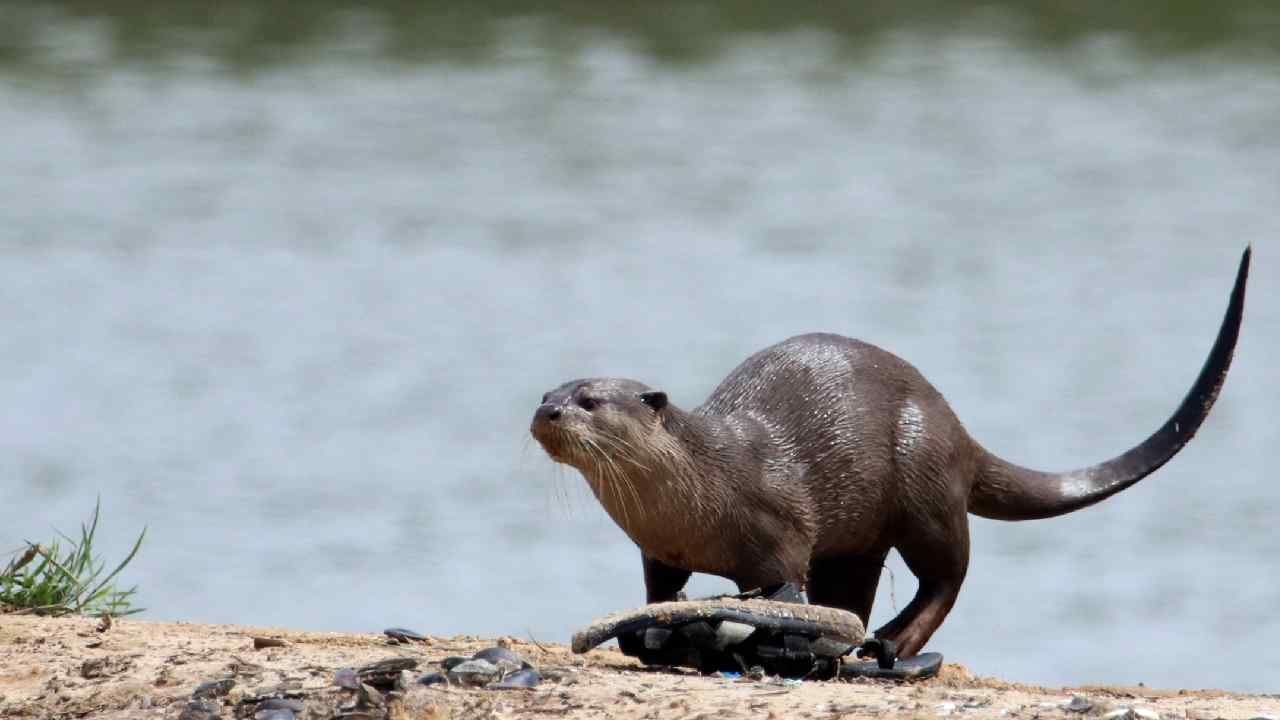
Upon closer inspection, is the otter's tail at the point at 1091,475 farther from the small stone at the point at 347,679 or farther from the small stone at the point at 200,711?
the small stone at the point at 200,711

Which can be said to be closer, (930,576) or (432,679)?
(432,679)

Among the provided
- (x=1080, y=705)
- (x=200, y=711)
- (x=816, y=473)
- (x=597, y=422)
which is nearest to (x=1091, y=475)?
(x=816, y=473)

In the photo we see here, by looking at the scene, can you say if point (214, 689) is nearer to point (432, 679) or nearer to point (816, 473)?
point (432, 679)

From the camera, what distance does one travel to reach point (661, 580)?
6.37 metres

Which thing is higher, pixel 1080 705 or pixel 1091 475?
pixel 1091 475

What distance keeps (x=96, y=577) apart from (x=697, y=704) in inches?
91.5

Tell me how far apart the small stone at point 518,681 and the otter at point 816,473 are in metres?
0.77

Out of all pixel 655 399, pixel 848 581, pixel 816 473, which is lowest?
pixel 848 581

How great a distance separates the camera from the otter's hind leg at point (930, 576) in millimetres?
6613

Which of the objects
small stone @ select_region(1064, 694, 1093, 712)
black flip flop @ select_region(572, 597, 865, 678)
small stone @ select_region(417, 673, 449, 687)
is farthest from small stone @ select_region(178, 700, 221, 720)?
small stone @ select_region(1064, 694, 1093, 712)

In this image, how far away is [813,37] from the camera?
24.5 metres

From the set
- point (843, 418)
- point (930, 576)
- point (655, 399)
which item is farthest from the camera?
point (930, 576)

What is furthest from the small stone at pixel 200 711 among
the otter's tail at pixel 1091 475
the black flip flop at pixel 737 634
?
the otter's tail at pixel 1091 475

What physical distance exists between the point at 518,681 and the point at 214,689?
68 cm
